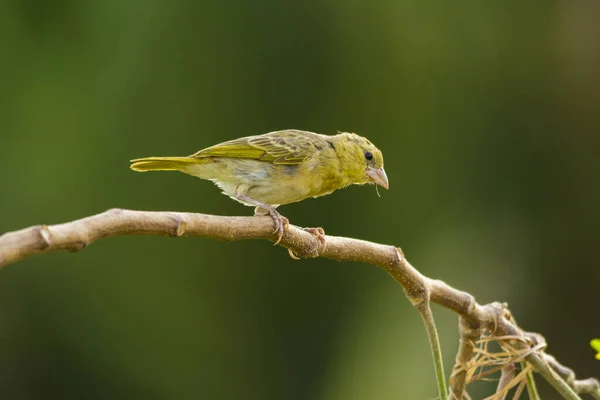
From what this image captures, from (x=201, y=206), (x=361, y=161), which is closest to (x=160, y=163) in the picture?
(x=361, y=161)

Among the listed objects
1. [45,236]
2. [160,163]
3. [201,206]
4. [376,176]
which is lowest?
[201,206]

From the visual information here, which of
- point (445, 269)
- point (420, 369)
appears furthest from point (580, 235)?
point (420, 369)

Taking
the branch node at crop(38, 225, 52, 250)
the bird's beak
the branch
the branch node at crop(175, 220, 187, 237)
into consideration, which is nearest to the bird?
the bird's beak

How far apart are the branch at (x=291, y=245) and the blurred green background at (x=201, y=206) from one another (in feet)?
8.11

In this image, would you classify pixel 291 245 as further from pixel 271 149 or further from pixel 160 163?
pixel 271 149

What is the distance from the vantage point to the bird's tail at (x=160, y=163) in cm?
283

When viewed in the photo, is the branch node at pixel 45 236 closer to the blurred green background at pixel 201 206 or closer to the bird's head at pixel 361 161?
the bird's head at pixel 361 161

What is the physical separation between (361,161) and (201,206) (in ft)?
5.27

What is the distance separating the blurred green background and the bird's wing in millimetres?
1373

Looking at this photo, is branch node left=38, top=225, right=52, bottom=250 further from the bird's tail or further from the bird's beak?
the bird's beak

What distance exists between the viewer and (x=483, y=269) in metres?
5.30

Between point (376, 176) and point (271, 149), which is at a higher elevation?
point (271, 149)

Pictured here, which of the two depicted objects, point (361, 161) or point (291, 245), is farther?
point (361, 161)

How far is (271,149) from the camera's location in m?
3.29
